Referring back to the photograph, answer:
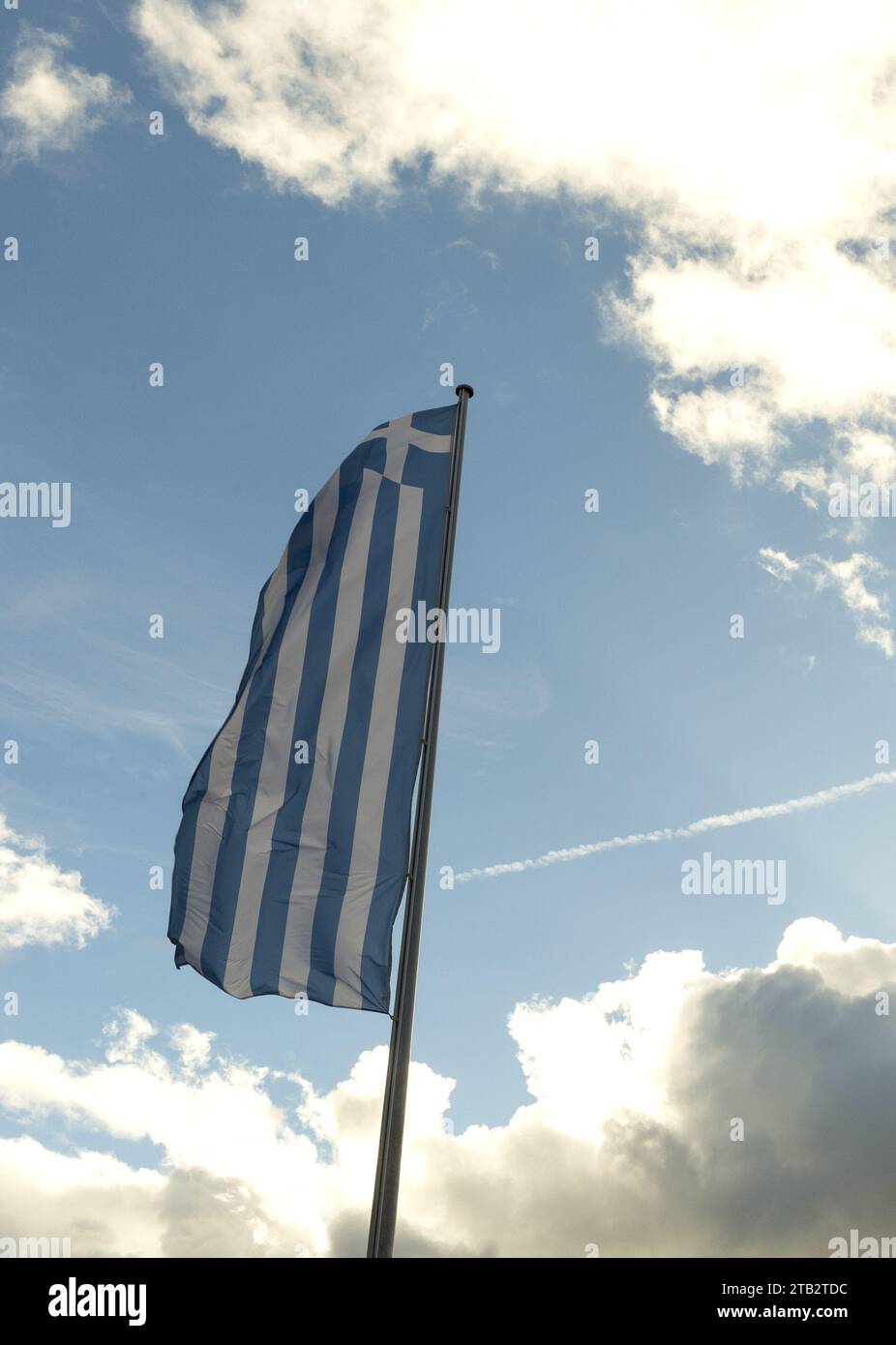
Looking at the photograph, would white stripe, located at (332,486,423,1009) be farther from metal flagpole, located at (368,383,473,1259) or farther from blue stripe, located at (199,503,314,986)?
blue stripe, located at (199,503,314,986)

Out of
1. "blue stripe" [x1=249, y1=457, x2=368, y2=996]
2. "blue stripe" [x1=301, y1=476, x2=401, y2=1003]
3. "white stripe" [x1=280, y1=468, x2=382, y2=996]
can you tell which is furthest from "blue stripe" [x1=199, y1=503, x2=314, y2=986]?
"blue stripe" [x1=301, y1=476, x2=401, y2=1003]

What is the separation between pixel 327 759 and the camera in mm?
13664

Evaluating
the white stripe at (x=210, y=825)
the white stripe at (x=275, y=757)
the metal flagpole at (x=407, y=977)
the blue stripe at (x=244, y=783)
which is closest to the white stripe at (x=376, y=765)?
the metal flagpole at (x=407, y=977)

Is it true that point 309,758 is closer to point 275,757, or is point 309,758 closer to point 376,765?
point 275,757

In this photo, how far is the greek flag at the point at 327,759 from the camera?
1257 cm

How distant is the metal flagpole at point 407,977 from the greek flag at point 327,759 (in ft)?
0.46

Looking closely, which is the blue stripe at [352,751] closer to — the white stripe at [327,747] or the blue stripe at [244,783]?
the white stripe at [327,747]

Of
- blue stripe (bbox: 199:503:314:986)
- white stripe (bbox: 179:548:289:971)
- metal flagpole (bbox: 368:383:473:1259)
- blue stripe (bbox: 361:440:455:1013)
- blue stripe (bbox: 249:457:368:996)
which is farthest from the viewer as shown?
white stripe (bbox: 179:548:289:971)

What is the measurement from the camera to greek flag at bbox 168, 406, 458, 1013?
41.2 ft

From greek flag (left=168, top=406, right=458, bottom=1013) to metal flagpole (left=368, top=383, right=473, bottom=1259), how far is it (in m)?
0.14
